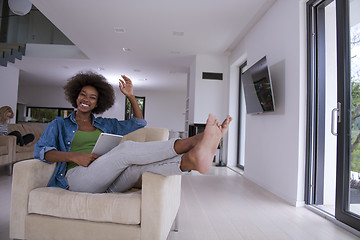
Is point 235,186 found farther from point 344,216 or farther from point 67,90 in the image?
point 67,90

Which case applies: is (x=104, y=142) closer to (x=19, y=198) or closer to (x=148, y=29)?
(x=19, y=198)

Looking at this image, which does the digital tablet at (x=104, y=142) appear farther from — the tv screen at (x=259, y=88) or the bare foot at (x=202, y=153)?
the tv screen at (x=259, y=88)

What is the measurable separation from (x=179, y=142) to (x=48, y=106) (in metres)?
12.2

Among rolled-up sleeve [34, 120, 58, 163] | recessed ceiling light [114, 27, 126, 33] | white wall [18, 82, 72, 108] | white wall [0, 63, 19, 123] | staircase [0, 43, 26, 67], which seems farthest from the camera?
white wall [18, 82, 72, 108]

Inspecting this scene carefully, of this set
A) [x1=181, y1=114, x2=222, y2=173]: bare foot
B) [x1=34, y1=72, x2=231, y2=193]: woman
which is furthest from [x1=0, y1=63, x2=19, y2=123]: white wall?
[x1=181, y1=114, x2=222, y2=173]: bare foot

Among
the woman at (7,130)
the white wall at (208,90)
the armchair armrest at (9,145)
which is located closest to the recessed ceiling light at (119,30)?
the white wall at (208,90)

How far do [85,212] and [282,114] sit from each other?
2.59m

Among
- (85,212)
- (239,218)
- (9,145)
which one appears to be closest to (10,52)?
(9,145)

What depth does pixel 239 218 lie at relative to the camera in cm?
219

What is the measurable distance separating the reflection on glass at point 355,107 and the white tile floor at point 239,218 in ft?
1.01

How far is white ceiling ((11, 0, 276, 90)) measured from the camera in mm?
3707

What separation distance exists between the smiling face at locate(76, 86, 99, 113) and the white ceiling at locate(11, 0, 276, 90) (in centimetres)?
229

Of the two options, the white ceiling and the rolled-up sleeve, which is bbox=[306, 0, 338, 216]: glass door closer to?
Answer: the white ceiling

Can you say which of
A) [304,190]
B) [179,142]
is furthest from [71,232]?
[304,190]
